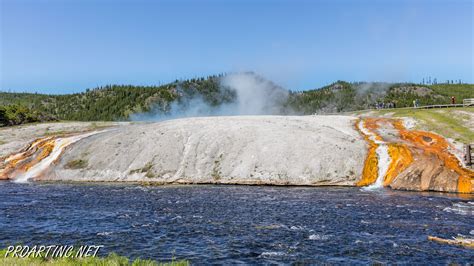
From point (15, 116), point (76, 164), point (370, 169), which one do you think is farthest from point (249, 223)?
point (15, 116)

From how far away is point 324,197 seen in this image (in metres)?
38.3

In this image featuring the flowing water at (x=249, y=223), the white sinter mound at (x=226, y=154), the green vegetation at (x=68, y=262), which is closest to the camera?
the green vegetation at (x=68, y=262)

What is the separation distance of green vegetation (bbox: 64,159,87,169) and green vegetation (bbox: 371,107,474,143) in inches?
1761

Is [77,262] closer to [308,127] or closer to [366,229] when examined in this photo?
[366,229]

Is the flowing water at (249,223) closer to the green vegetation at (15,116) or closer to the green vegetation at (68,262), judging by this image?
the green vegetation at (68,262)

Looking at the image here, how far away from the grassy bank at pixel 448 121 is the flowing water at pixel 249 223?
16625 mm

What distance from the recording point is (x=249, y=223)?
92.8 feet

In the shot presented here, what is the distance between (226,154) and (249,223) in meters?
25.1

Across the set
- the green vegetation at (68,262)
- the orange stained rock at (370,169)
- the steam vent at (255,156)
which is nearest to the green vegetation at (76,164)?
the steam vent at (255,156)

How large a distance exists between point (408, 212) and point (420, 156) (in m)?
16.8

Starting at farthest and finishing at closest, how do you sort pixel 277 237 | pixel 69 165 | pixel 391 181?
pixel 69 165 < pixel 391 181 < pixel 277 237

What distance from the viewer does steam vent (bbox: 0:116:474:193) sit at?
46.0 meters

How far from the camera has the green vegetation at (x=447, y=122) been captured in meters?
52.8

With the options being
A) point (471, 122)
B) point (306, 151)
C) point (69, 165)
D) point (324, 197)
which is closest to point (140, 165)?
point (69, 165)
